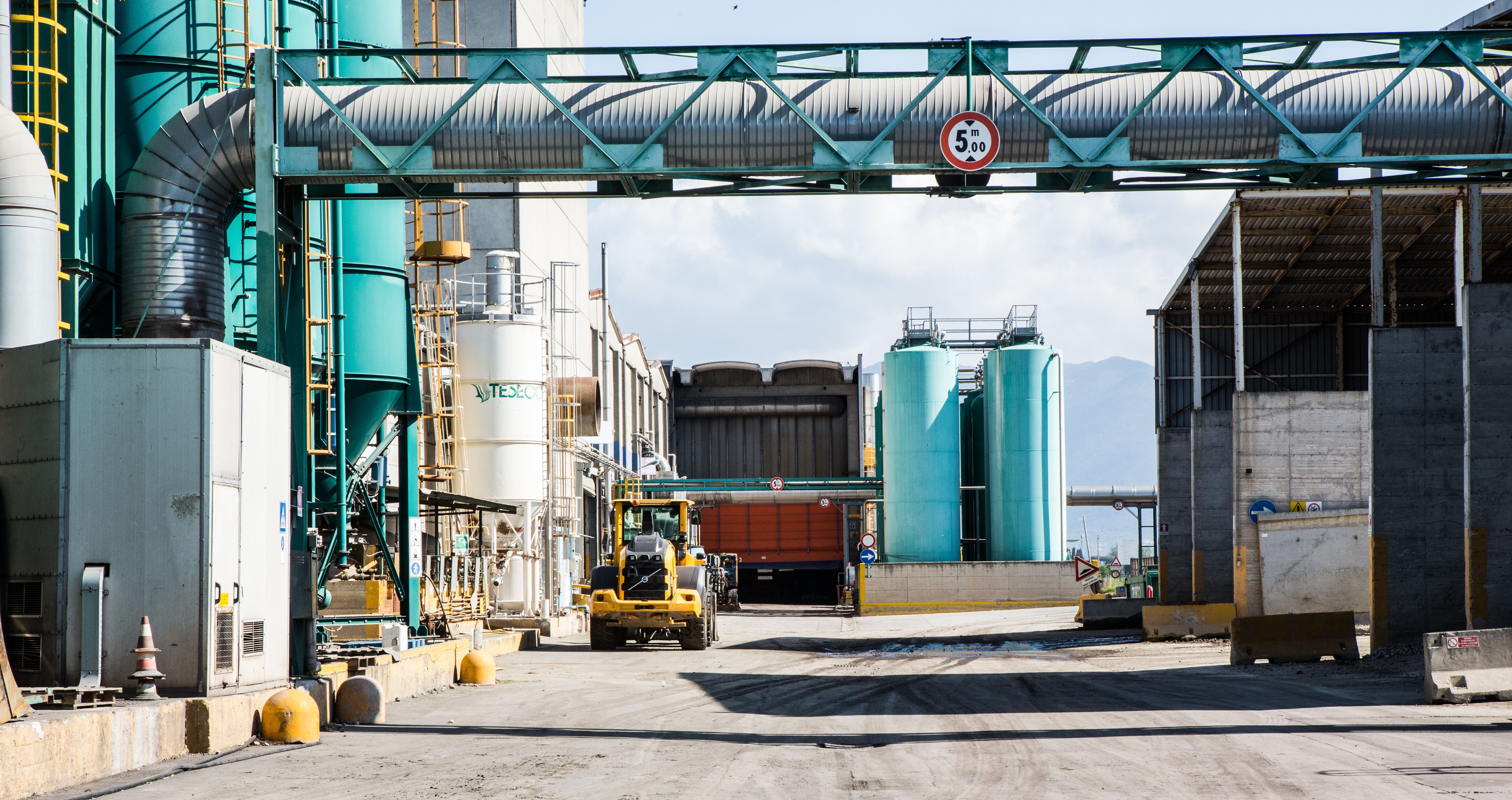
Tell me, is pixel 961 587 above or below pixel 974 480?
below

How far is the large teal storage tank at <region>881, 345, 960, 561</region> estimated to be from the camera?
157 feet

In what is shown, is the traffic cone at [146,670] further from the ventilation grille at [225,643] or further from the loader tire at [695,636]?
the loader tire at [695,636]

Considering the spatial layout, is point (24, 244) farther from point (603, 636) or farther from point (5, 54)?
point (603, 636)

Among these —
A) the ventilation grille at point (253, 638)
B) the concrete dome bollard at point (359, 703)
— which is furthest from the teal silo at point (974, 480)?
the ventilation grille at point (253, 638)

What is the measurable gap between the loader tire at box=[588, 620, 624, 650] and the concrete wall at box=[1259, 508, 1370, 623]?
13.7m

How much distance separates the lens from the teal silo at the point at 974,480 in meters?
50.2

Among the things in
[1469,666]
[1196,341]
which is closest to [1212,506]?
[1196,341]

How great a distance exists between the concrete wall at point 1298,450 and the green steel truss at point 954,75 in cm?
1630

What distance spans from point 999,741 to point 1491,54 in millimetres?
9151

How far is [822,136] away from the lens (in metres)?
15.0

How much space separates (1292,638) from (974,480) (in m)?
29.4

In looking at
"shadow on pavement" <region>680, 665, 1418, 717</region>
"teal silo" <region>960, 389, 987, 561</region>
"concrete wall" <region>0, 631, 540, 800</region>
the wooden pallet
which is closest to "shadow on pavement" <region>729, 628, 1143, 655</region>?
"shadow on pavement" <region>680, 665, 1418, 717</region>

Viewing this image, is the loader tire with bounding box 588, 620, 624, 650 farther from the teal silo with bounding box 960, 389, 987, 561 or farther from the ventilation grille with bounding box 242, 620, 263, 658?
the teal silo with bounding box 960, 389, 987, 561

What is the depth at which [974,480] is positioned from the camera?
51.4m
